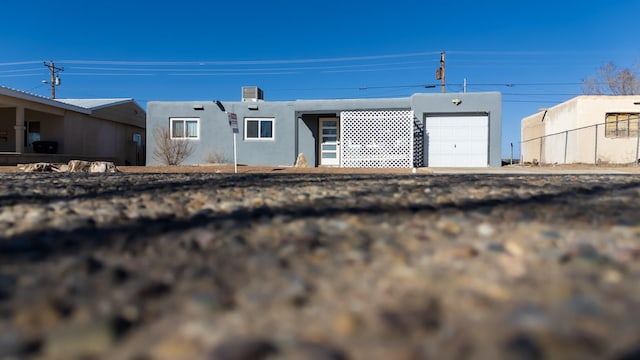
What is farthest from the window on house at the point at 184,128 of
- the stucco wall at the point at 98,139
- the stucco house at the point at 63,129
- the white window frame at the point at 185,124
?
the stucco wall at the point at 98,139

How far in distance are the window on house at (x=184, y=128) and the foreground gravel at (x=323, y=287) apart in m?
16.5

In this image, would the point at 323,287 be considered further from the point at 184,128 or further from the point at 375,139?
the point at 184,128

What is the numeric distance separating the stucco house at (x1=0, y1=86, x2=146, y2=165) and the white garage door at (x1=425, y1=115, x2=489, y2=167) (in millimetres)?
16195

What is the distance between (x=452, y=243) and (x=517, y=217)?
2.32 feet

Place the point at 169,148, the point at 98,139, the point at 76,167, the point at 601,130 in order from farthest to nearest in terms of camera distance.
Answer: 1. the point at 98,139
2. the point at 601,130
3. the point at 169,148
4. the point at 76,167

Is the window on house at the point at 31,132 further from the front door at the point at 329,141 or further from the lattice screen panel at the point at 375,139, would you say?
the lattice screen panel at the point at 375,139

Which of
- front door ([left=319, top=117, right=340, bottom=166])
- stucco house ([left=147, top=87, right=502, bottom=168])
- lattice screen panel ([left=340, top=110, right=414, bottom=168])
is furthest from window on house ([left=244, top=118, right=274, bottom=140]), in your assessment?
lattice screen panel ([left=340, top=110, right=414, bottom=168])

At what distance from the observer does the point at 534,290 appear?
959mm

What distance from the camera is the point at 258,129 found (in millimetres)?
17359

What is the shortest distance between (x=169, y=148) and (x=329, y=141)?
7.08 m

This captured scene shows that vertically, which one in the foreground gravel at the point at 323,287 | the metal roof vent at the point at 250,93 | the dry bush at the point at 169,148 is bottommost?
the foreground gravel at the point at 323,287

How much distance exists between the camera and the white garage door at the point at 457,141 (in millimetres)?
15625

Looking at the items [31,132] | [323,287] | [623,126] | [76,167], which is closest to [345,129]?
[76,167]

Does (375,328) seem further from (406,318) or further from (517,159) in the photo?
(517,159)
